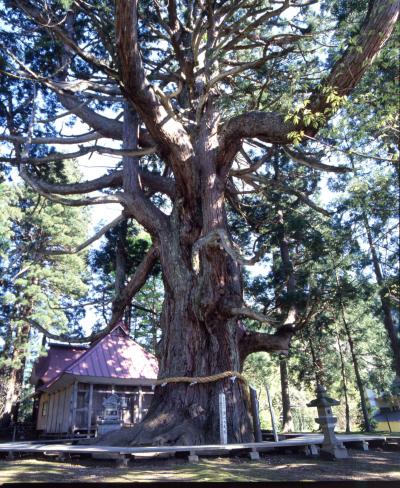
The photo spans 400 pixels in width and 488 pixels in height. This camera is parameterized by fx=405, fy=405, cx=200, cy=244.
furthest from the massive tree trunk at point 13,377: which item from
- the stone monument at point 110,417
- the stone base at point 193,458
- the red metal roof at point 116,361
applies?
the stone base at point 193,458

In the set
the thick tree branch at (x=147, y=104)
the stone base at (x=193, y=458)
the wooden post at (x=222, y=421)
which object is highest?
the thick tree branch at (x=147, y=104)

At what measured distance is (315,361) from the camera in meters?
17.2

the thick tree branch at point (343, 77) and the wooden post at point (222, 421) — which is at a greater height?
the thick tree branch at point (343, 77)

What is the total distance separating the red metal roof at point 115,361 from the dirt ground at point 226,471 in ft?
20.8

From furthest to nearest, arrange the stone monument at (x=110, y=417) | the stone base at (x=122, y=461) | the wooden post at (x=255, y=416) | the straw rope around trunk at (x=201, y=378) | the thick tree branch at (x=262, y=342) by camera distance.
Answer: the stone monument at (x=110, y=417) < the thick tree branch at (x=262, y=342) < the wooden post at (x=255, y=416) < the straw rope around trunk at (x=201, y=378) < the stone base at (x=122, y=461)

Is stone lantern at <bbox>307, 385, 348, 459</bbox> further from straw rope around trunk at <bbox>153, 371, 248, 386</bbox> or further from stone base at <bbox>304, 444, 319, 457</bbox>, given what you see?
straw rope around trunk at <bbox>153, 371, 248, 386</bbox>

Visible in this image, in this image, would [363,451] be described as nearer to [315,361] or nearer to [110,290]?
[315,361]

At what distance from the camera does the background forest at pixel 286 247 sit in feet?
18.4

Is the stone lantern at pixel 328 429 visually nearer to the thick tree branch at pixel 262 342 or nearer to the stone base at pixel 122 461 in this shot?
the thick tree branch at pixel 262 342

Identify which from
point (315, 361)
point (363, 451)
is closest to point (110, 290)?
point (315, 361)

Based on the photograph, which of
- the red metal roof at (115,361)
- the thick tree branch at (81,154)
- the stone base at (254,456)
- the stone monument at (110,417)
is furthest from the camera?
the red metal roof at (115,361)

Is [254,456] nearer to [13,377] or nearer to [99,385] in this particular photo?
[99,385]

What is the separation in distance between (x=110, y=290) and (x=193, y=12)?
555 inches

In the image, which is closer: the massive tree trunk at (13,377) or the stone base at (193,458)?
the stone base at (193,458)
